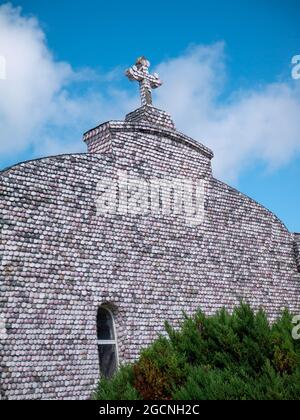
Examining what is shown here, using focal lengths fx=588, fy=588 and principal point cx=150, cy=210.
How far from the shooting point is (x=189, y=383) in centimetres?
835

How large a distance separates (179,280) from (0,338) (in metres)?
5.23

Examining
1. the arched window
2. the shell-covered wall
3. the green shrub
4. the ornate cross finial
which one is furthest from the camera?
the ornate cross finial

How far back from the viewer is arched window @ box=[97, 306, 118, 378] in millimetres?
13227

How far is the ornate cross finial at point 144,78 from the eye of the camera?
690 inches

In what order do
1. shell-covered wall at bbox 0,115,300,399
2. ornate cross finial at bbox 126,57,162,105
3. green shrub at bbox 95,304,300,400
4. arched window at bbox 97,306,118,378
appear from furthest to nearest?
ornate cross finial at bbox 126,57,162,105 → arched window at bbox 97,306,118,378 → shell-covered wall at bbox 0,115,300,399 → green shrub at bbox 95,304,300,400

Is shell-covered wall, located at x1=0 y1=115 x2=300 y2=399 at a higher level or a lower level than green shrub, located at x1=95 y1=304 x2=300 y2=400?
higher

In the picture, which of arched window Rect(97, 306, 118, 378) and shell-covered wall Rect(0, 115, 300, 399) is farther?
arched window Rect(97, 306, 118, 378)

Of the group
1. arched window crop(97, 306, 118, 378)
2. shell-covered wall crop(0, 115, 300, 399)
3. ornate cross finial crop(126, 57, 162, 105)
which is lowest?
arched window crop(97, 306, 118, 378)

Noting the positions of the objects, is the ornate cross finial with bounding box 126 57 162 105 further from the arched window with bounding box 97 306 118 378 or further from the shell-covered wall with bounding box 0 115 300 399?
the arched window with bounding box 97 306 118 378

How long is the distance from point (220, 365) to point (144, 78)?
10714mm

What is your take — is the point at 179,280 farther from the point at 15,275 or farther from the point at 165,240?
the point at 15,275

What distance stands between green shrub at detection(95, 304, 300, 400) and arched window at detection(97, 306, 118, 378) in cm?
332

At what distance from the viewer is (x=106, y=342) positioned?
13.4 m

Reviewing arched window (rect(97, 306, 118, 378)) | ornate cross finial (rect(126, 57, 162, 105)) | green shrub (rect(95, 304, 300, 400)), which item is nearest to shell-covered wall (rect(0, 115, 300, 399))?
arched window (rect(97, 306, 118, 378))
